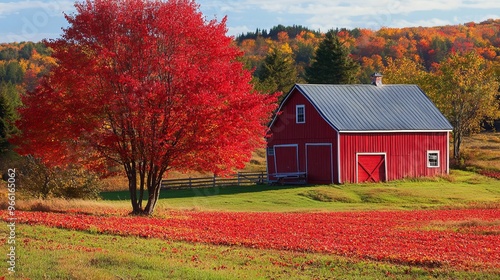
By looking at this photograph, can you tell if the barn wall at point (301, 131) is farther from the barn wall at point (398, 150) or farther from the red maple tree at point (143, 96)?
the red maple tree at point (143, 96)

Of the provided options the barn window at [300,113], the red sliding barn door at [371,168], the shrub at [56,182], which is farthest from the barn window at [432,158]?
the shrub at [56,182]

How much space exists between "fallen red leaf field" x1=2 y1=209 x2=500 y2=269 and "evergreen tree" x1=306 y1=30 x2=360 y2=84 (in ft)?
185

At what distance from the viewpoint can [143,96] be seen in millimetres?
25641

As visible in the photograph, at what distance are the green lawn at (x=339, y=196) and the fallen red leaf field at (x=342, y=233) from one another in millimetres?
9333

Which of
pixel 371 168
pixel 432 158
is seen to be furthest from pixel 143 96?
pixel 432 158

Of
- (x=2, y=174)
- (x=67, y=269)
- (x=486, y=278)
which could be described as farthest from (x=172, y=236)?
(x=2, y=174)

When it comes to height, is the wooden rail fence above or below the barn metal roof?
below

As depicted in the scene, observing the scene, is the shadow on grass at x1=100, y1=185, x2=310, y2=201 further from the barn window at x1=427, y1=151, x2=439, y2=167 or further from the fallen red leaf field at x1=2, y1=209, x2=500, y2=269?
the fallen red leaf field at x1=2, y1=209, x2=500, y2=269

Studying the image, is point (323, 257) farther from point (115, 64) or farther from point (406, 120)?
point (406, 120)

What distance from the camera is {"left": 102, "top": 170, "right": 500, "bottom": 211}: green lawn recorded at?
38969mm

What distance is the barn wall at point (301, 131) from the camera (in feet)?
160

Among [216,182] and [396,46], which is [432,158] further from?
[396,46]

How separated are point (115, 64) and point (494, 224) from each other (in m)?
16.6

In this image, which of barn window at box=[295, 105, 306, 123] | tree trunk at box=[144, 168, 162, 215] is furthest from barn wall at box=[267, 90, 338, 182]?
tree trunk at box=[144, 168, 162, 215]
